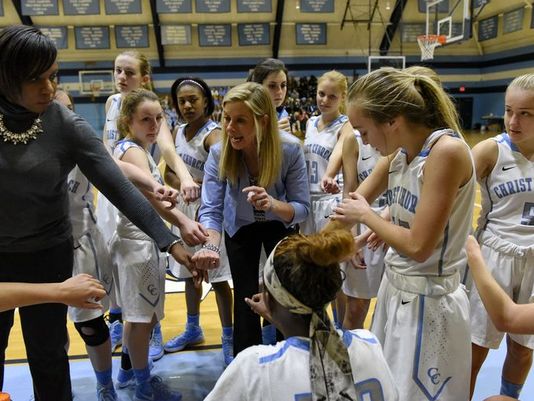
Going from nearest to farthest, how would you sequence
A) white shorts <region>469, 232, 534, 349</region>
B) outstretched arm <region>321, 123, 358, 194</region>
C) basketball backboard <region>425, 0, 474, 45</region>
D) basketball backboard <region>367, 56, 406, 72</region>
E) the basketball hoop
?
white shorts <region>469, 232, 534, 349</region>, outstretched arm <region>321, 123, 358, 194</region>, the basketball hoop, basketball backboard <region>425, 0, 474, 45</region>, basketball backboard <region>367, 56, 406, 72</region>

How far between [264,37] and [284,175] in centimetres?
1447

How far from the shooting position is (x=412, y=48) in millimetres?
17141

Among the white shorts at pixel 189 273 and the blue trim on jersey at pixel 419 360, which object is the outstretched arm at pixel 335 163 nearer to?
the white shorts at pixel 189 273

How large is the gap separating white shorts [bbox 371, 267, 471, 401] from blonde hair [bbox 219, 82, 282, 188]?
38.0 inches

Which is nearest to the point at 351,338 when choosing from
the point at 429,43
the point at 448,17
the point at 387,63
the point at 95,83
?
the point at 429,43

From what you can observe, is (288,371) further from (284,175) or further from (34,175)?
(284,175)

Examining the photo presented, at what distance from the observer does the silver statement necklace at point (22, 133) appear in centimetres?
170

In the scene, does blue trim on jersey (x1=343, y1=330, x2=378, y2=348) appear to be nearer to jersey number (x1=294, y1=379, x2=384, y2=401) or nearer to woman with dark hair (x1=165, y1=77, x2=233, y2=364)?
jersey number (x1=294, y1=379, x2=384, y2=401)

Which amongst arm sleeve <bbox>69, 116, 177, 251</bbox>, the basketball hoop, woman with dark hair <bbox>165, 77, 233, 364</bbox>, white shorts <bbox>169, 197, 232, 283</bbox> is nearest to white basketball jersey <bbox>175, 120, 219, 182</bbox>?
woman with dark hair <bbox>165, 77, 233, 364</bbox>

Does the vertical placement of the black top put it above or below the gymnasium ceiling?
below

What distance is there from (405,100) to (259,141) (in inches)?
33.9

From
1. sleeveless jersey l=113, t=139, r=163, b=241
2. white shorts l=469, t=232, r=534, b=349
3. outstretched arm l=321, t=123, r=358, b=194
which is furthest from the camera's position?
outstretched arm l=321, t=123, r=358, b=194

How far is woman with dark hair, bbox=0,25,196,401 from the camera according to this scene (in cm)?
167

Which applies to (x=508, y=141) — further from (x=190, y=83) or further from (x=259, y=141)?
(x=190, y=83)
